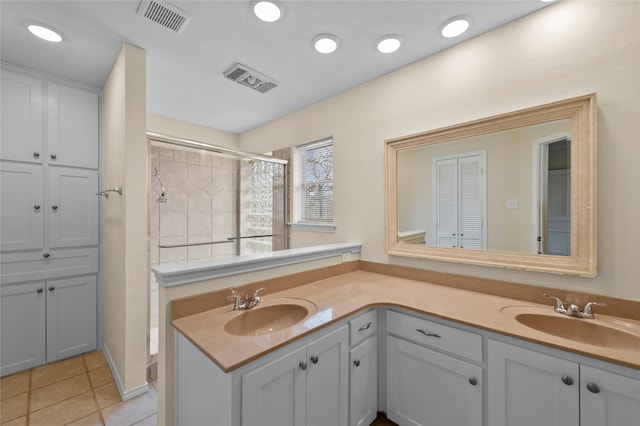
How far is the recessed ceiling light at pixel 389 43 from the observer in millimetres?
1695

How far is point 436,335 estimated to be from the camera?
1334 mm

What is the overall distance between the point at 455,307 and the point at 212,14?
2.16 metres

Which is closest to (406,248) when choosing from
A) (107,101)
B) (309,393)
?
(309,393)

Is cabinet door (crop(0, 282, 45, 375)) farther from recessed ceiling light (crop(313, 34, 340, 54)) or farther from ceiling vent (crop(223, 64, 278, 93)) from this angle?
recessed ceiling light (crop(313, 34, 340, 54))

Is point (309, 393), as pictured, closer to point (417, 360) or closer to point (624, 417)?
point (417, 360)

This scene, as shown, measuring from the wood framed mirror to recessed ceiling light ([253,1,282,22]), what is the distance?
1.17 metres

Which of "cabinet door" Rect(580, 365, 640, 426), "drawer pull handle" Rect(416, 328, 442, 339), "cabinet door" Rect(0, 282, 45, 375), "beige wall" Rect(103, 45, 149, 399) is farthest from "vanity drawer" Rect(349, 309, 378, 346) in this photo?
"cabinet door" Rect(0, 282, 45, 375)

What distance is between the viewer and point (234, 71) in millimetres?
2078

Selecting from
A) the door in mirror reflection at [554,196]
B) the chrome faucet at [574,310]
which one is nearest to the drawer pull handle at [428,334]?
the chrome faucet at [574,310]

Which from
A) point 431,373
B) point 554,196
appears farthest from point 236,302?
point 554,196

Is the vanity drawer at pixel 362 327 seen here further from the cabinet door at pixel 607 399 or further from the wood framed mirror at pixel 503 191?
the cabinet door at pixel 607 399

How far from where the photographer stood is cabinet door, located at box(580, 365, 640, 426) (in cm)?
92

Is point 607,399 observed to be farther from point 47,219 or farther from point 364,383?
point 47,219

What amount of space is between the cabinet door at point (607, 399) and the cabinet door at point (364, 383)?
88cm
